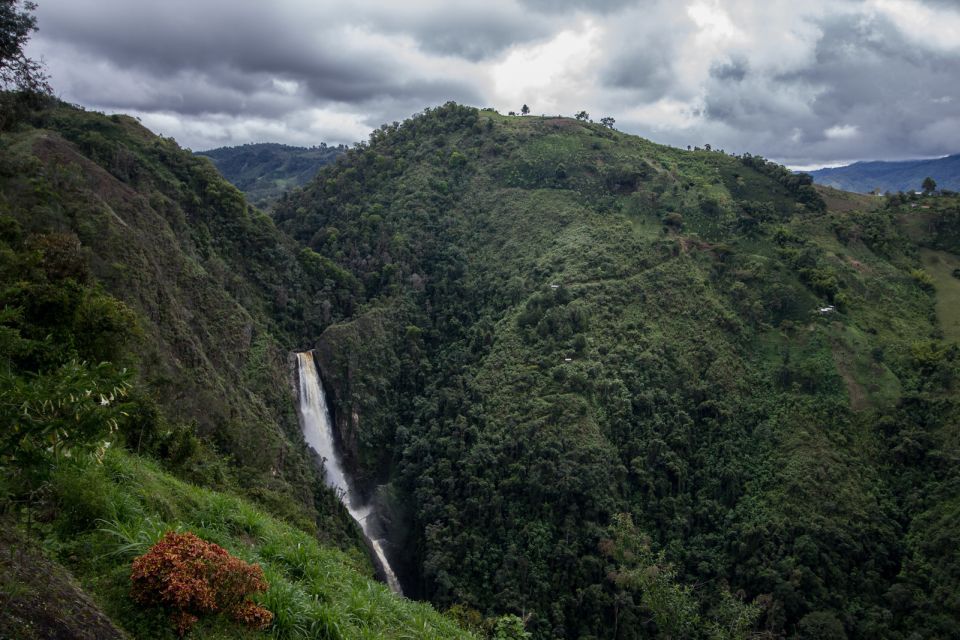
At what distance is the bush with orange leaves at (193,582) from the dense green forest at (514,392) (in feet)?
1.02

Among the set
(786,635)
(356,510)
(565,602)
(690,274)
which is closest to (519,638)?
Result: (565,602)

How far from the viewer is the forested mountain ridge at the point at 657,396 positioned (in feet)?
116

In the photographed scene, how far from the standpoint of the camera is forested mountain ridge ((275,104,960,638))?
35.4m

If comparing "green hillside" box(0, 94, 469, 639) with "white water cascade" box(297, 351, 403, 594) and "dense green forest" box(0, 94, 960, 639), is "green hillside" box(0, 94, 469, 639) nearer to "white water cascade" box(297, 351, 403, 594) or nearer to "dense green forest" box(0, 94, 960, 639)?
"dense green forest" box(0, 94, 960, 639)

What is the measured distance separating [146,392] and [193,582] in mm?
17003

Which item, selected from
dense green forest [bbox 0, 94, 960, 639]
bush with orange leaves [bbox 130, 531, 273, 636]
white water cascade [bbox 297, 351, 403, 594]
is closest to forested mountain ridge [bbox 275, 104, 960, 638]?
dense green forest [bbox 0, 94, 960, 639]

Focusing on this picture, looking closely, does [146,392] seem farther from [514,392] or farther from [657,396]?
[657,396]

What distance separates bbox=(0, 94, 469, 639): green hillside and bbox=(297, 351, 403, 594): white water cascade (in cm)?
276

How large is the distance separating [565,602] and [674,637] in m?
6.82

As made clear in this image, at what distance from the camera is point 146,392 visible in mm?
20562

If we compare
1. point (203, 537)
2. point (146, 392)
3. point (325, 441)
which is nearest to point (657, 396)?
point (325, 441)

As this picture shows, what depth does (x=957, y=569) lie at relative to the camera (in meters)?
32.6

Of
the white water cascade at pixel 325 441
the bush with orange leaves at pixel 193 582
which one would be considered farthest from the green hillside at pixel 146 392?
the white water cascade at pixel 325 441

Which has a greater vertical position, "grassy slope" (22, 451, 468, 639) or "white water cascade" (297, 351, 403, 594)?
"grassy slope" (22, 451, 468, 639)
